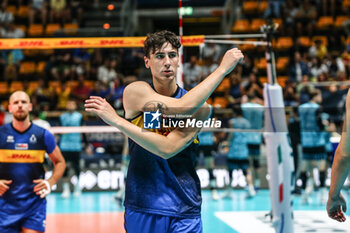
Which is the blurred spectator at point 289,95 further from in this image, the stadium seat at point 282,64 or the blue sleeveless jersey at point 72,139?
the blue sleeveless jersey at point 72,139

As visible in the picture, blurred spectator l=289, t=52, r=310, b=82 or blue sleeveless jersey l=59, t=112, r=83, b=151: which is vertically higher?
blurred spectator l=289, t=52, r=310, b=82

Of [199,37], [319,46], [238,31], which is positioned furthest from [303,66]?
[199,37]

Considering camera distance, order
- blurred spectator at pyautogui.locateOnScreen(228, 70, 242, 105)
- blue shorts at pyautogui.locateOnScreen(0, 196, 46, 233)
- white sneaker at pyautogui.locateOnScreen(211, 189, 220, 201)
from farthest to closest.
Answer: white sneaker at pyautogui.locateOnScreen(211, 189, 220, 201) < blurred spectator at pyautogui.locateOnScreen(228, 70, 242, 105) < blue shorts at pyautogui.locateOnScreen(0, 196, 46, 233)

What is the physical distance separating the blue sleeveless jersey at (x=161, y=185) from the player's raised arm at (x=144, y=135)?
18cm

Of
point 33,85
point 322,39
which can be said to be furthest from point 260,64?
point 33,85

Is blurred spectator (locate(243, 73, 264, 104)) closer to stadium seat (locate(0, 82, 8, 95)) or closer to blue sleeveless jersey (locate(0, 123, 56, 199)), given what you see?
blue sleeveless jersey (locate(0, 123, 56, 199))

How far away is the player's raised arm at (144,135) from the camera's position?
2867 millimetres

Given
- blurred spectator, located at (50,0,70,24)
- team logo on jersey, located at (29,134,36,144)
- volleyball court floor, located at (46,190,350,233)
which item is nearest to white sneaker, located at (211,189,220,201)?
volleyball court floor, located at (46,190,350,233)

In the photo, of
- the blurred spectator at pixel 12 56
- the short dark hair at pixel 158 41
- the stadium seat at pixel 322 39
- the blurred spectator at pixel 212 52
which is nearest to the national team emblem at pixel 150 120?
the short dark hair at pixel 158 41

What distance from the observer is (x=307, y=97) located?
12.6 meters

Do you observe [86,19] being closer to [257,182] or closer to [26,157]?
[257,182]

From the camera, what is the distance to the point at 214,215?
344 inches

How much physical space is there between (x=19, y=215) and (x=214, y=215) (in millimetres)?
4403

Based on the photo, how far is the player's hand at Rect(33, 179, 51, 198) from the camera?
498cm
